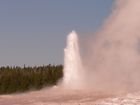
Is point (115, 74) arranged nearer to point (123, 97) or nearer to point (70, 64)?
point (70, 64)

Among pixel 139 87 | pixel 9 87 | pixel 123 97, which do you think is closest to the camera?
pixel 123 97

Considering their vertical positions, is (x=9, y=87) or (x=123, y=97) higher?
(x=9, y=87)

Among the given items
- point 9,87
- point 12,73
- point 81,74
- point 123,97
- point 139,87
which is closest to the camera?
point 123,97

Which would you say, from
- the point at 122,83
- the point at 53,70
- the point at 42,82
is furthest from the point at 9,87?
the point at 122,83

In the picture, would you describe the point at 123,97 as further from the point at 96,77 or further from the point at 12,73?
the point at 12,73

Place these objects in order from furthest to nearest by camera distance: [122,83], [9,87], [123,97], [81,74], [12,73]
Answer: [12,73] < [9,87] < [81,74] < [122,83] < [123,97]

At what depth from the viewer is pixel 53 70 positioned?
124m

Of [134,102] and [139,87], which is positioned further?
[139,87]

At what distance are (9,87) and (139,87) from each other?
40971 millimetres

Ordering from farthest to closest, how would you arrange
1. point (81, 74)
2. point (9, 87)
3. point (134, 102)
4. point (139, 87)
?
point (9, 87) < point (81, 74) < point (139, 87) < point (134, 102)

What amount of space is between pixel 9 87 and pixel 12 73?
10.7m

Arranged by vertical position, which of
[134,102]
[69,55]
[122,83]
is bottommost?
[134,102]

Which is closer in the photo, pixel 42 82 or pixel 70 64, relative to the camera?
pixel 70 64

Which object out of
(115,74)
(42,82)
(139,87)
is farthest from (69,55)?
(42,82)
